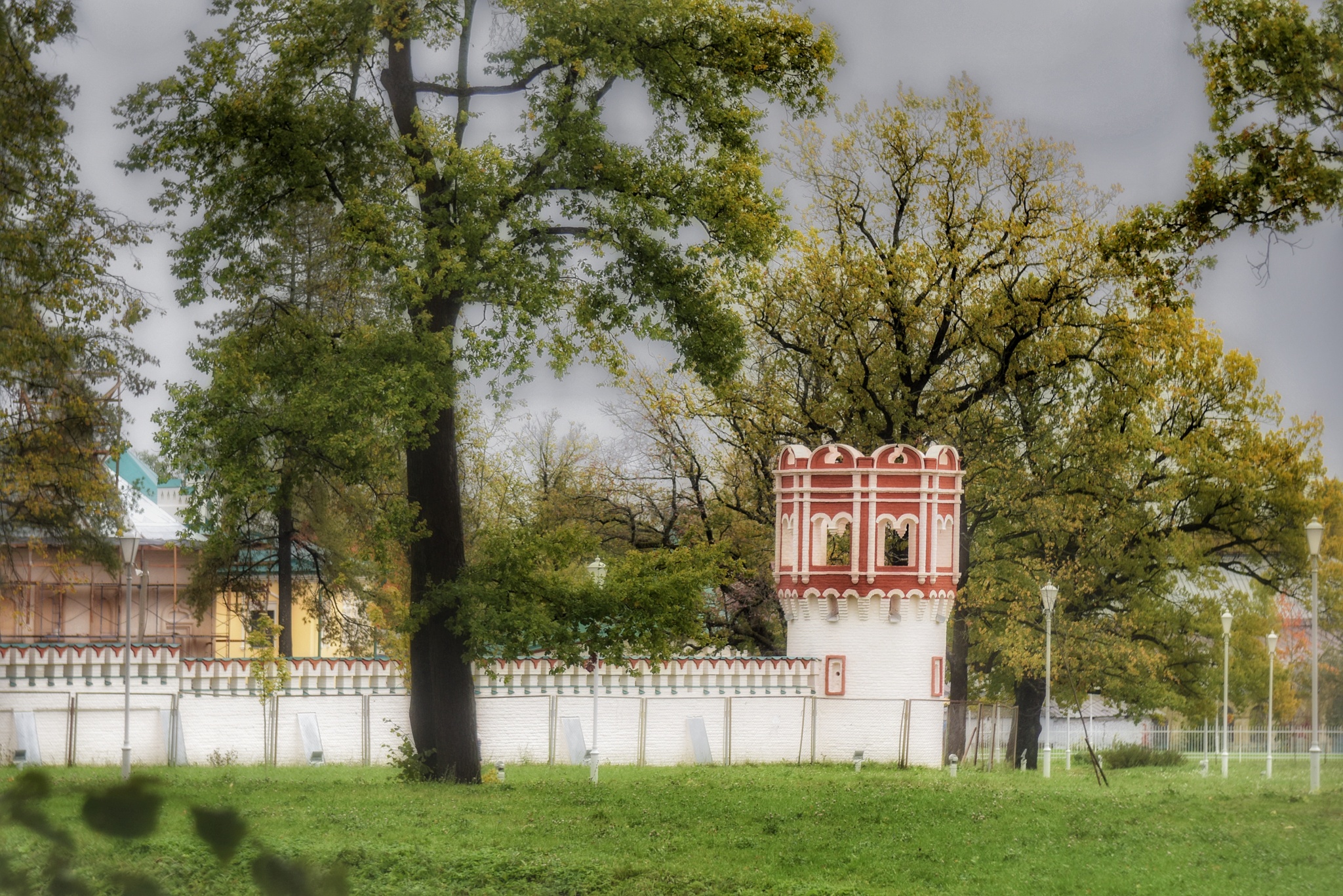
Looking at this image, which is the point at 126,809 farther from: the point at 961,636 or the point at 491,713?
the point at 961,636

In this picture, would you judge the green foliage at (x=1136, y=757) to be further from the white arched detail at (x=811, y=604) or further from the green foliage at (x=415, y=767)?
the green foliage at (x=415, y=767)

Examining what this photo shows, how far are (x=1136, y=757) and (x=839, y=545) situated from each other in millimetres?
9240

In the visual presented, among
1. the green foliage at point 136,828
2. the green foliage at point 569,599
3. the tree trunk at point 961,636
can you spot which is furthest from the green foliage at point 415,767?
the tree trunk at point 961,636

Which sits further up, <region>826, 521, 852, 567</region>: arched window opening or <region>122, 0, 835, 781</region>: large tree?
<region>122, 0, 835, 781</region>: large tree

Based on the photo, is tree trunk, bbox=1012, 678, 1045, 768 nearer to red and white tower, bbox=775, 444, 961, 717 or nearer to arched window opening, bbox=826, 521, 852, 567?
arched window opening, bbox=826, 521, 852, 567

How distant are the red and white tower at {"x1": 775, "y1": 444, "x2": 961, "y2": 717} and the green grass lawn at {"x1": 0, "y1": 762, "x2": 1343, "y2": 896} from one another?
9285 mm

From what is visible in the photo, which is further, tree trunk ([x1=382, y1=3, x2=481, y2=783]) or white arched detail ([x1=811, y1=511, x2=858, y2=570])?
white arched detail ([x1=811, y1=511, x2=858, y2=570])

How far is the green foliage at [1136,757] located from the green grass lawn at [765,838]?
48.2ft

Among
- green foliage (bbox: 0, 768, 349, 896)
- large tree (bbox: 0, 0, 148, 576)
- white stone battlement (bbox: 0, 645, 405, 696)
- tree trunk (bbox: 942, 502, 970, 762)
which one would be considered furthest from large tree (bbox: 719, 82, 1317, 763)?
green foliage (bbox: 0, 768, 349, 896)

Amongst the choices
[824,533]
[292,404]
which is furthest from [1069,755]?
[292,404]

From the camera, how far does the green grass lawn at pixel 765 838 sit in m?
10.6

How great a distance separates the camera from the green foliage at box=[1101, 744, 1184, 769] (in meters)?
32.9

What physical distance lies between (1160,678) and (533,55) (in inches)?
967

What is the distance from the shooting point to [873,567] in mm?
27922
